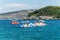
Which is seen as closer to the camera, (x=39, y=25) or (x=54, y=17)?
(x=39, y=25)

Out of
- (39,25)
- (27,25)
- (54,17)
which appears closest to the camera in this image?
(27,25)

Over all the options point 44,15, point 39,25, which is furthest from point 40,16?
point 39,25

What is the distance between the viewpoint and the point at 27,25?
85375mm

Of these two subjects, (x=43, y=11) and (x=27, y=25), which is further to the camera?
(x=43, y=11)

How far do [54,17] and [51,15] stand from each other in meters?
6.82

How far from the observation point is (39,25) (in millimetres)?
92438

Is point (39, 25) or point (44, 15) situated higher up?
point (39, 25)

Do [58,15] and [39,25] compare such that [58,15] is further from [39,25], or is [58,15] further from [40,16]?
[39,25]

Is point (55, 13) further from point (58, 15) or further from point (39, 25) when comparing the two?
point (39, 25)

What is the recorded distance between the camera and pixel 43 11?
650ft

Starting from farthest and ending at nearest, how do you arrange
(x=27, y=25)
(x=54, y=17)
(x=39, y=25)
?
1. (x=54, y=17)
2. (x=39, y=25)
3. (x=27, y=25)

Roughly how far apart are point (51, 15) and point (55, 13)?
11.7 feet

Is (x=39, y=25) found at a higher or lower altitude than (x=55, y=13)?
higher

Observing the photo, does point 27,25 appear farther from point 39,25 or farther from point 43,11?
point 43,11
